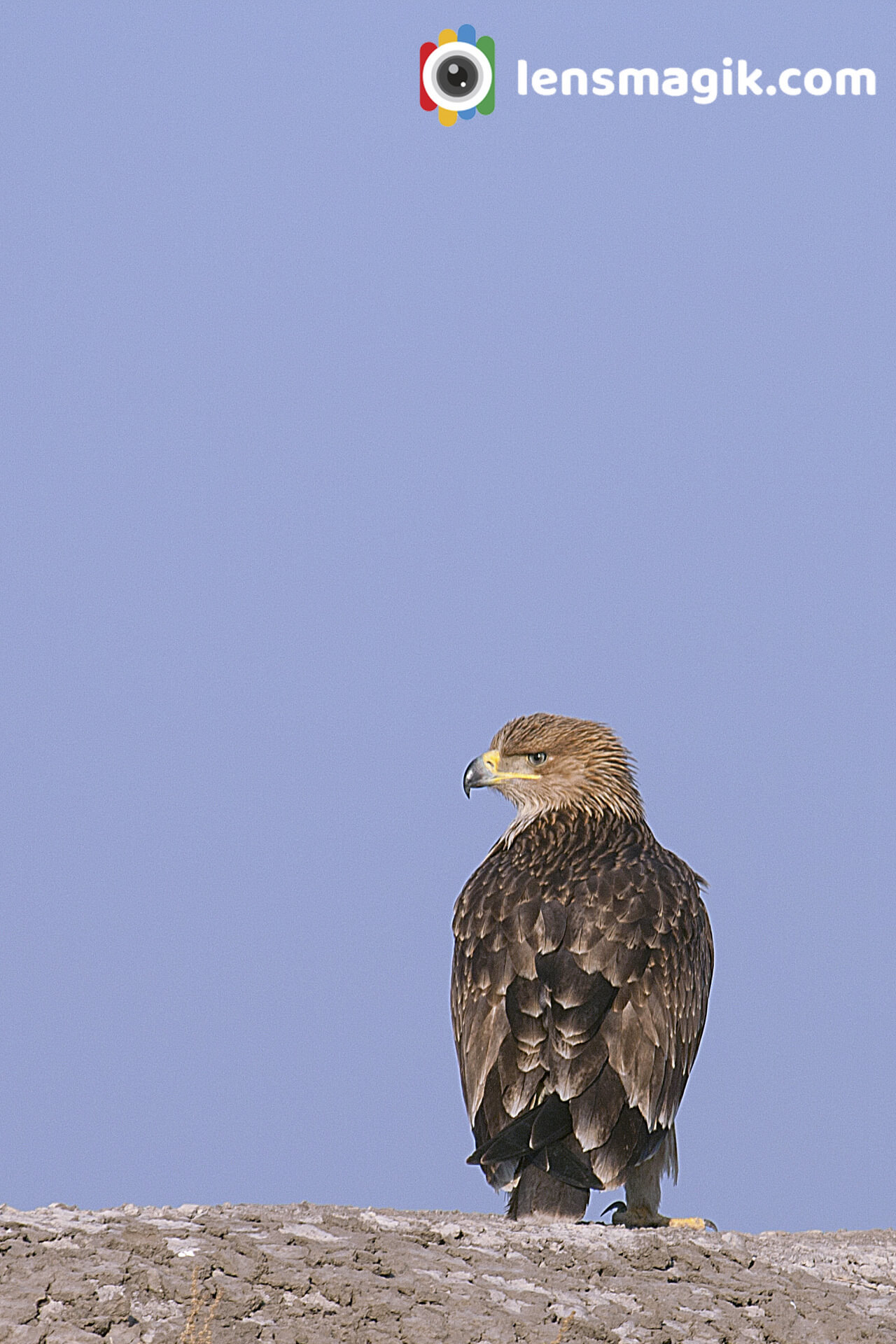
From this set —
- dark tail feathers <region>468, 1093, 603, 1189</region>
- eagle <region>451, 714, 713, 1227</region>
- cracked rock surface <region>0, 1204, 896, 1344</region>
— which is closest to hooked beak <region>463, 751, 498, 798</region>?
eagle <region>451, 714, 713, 1227</region>

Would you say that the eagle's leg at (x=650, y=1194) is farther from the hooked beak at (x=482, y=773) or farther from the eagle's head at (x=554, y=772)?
the hooked beak at (x=482, y=773)

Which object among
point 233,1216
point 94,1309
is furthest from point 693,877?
point 94,1309

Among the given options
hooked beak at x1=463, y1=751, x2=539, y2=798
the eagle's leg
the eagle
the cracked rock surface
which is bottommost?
the cracked rock surface

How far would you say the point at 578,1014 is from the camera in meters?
7.65

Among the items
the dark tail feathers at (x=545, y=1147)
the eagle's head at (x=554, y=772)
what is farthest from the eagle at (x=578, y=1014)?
the eagle's head at (x=554, y=772)

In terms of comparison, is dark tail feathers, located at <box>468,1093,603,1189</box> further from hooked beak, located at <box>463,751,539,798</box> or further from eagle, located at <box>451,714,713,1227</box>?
hooked beak, located at <box>463,751,539,798</box>

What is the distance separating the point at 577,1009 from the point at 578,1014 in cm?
3

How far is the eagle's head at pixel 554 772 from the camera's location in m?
9.08

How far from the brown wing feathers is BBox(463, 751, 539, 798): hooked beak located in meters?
0.73

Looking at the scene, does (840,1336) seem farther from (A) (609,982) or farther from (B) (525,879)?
(B) (525,879)

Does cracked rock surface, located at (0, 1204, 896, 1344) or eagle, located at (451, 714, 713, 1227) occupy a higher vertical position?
eagle, located at (451, 714, 713, 1227)

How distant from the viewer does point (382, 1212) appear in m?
7.01

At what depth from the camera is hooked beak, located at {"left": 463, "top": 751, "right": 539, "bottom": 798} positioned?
29.9 ft

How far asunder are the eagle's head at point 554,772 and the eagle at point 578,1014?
28 centimetres
